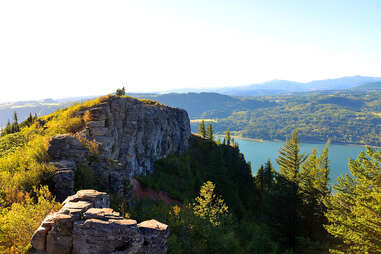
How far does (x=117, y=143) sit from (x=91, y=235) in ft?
67.9

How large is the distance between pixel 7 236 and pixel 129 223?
377 cm

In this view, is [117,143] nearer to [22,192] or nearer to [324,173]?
[22,192]

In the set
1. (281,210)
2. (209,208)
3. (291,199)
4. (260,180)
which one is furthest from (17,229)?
(260,180)

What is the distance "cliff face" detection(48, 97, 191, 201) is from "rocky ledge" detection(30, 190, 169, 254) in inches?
128

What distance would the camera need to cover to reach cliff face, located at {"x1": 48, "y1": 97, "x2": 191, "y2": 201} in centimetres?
1145

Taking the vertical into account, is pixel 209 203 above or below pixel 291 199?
above

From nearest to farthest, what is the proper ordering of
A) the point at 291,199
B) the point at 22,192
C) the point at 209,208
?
the point at 22,192
the point at 209,208
the point at 291,199

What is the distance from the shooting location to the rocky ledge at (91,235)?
19.5 ft

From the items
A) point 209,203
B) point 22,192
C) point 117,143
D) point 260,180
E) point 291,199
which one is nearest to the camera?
point 22,192

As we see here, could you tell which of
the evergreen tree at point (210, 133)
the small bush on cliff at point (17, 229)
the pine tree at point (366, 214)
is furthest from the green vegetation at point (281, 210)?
the evergreen tree at point (210, 133)

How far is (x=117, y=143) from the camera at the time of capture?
2581 centimetres

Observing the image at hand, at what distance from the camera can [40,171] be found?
9.58 meters

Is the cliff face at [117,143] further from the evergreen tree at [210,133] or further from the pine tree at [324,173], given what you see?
the pine tree at [324,173]

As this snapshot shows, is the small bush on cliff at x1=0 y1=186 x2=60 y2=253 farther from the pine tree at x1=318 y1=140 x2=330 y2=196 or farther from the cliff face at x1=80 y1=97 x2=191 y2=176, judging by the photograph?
the pine tree at x1=318 y1=140 x2=330 y2=196
